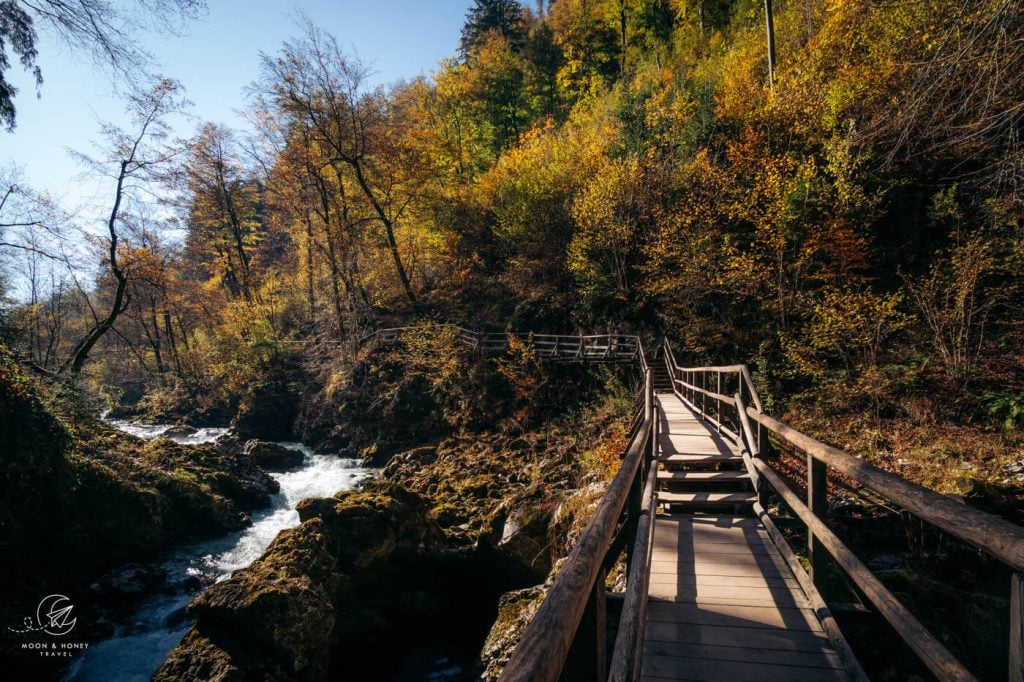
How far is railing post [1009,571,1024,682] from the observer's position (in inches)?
42.7

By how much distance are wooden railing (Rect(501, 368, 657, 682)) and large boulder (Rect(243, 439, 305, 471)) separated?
59.3 feet

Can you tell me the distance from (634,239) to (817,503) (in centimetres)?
1824

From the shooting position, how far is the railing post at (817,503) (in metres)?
2.96

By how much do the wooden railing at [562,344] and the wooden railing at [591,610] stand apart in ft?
46.6

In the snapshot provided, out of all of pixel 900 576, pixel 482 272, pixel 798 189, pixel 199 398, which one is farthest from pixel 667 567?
pixel 199 398

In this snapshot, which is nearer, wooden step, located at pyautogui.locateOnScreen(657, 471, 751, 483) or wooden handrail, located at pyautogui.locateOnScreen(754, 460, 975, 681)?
wooden handrail, located at pyautogui.locateOnScreen(754, 460, 975, 681)

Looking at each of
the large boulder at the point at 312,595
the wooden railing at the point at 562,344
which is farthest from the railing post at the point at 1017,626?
the wooden railing at the point at 562,344

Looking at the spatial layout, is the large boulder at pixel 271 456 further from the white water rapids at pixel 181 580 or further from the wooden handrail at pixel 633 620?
the wooden handrail at pixel 633 620

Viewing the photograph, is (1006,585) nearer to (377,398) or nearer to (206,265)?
(377,398)

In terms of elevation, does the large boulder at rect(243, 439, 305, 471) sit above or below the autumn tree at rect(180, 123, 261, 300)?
below

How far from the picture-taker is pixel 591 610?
1.90 m

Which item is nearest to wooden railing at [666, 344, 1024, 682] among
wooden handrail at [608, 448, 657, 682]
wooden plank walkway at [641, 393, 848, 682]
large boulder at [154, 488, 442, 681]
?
wooden plank walkway at [641, 393, 848, 682]

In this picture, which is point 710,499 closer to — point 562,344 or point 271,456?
point 562,344

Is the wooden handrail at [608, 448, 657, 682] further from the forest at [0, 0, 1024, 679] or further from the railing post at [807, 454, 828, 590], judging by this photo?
the forest at [0, 0, 1024, 679]
